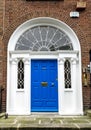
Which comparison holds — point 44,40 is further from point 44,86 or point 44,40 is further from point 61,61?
point 44,86

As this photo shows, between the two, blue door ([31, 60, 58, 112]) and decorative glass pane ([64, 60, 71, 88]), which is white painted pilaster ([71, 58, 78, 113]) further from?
blue door ([31, 60, 58, 112])

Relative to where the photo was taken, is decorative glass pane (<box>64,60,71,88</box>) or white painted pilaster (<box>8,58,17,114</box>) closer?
white painted pilaster (<box>8,58,17,114</box>)

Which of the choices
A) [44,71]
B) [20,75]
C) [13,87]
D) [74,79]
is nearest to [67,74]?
[74,79]

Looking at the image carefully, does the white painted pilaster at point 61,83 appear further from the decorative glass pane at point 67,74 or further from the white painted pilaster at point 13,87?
the white painted pilaster at point 13,87

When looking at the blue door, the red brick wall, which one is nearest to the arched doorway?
the blue door

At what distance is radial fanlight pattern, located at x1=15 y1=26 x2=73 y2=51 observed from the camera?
987cm

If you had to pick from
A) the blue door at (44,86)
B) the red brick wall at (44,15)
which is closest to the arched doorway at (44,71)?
the blue door at (44,86)

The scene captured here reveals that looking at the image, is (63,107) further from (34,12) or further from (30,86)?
(34,12)

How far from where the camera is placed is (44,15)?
32.1ft

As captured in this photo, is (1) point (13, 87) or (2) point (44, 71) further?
(2) point (44, 71)

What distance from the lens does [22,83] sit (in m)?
9.59

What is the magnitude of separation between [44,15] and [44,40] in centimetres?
99

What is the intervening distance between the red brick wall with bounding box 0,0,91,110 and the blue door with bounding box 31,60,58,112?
4.25 feet

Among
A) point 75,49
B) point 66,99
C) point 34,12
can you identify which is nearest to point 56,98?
point 66,99
